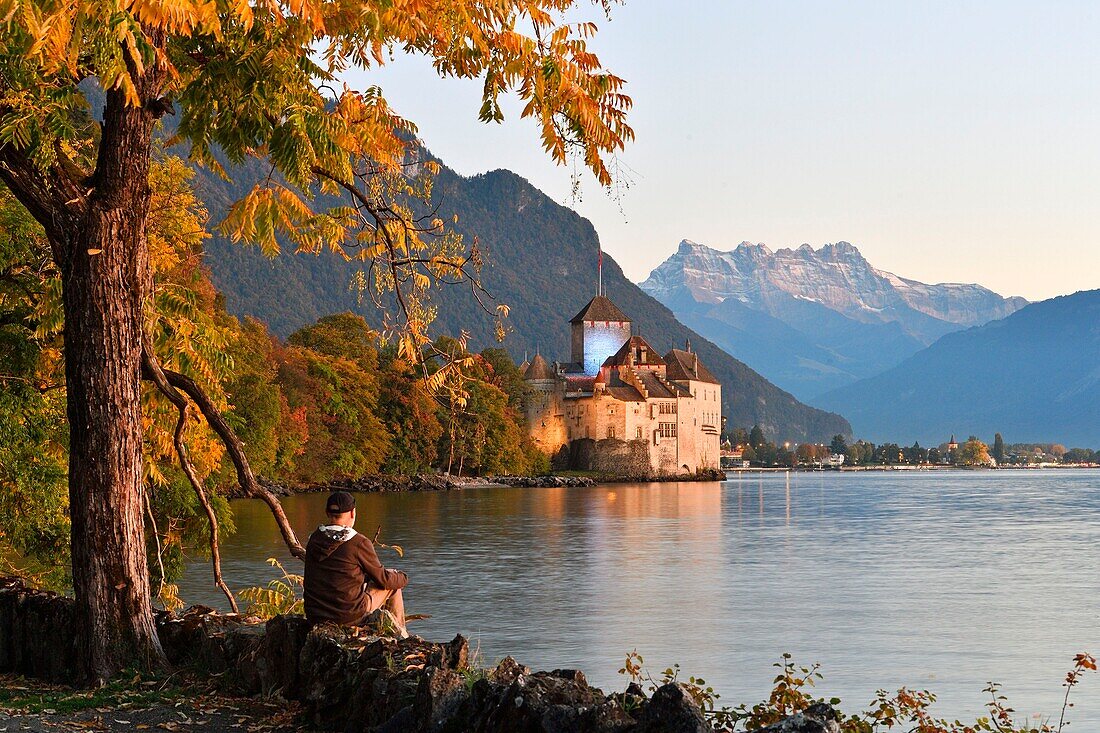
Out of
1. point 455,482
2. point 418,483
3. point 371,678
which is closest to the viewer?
point 371,678

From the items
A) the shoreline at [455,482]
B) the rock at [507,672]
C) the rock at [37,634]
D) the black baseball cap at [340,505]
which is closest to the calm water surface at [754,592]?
the rock at [37,634]

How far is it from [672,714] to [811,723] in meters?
0.69

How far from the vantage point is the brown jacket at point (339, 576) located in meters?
8.33

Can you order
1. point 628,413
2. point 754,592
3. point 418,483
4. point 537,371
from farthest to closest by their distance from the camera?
point 537,371, point 628,413, point 418,483, point 754,592

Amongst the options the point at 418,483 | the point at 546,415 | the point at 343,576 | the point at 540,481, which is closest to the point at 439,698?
the point at 343,576

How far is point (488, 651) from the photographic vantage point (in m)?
25.0

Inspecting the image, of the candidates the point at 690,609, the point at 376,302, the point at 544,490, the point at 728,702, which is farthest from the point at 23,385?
the point at 544,490

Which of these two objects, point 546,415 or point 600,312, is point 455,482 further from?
point 600,312

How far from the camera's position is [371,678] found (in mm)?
7457

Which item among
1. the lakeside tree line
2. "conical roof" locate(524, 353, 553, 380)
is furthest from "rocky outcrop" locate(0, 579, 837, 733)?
"conical roof" locate(524, 353, 553, 380)

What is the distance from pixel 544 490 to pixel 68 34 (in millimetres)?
104327

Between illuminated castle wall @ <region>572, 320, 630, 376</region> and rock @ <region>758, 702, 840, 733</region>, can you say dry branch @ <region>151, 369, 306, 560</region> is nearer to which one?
rock @ <region>758, 702, 840, 733</region>

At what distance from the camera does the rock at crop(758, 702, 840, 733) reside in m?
5.33

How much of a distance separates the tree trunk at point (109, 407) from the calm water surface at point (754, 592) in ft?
42.5
